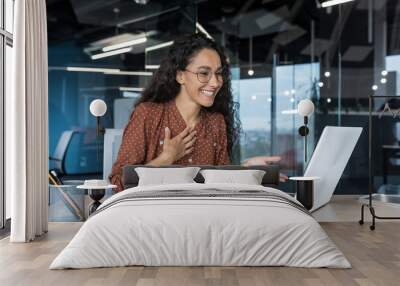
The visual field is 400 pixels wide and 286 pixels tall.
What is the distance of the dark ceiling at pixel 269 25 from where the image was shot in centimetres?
848

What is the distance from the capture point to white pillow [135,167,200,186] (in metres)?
5.96

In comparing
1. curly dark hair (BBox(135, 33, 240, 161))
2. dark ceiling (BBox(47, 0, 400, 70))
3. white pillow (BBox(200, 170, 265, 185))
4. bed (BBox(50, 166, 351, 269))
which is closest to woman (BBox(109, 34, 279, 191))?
curly dark hair (BBox(135, 33, 240, 161))

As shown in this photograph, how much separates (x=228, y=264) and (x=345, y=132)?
123 inches

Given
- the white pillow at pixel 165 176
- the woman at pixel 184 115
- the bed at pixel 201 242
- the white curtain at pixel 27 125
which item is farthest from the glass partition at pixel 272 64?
the bed at pixel 201 242

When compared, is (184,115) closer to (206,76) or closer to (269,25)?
(206,76)

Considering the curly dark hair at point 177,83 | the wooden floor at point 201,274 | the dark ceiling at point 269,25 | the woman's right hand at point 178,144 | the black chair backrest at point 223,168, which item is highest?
the dark ceiling at point 269,25

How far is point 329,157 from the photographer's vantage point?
6.65 m

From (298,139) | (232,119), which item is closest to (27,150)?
(232,119)

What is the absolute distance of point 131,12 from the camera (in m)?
8.42

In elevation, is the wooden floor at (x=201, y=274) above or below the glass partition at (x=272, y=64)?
below

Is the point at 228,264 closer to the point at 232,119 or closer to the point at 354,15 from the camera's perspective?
the point at 232,119

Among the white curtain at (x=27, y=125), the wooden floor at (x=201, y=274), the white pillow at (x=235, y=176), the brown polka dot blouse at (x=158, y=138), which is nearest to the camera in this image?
Answer: the wooden floor at (x=201, y=274)

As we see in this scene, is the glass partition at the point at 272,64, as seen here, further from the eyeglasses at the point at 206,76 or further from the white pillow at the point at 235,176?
the white pillow at the point at 235,176

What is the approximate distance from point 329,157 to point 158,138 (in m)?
2.01
